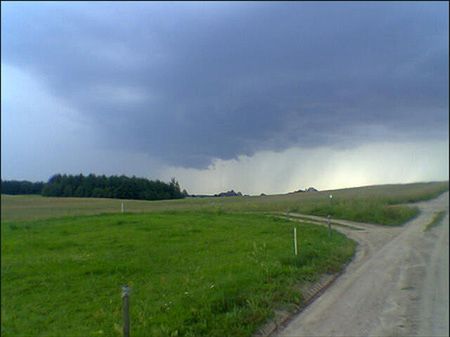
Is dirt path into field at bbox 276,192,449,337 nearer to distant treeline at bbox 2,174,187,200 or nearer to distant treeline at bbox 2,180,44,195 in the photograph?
distant treeline at bbox 2,174,187,200

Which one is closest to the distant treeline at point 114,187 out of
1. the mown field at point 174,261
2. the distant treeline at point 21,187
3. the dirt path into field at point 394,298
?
the distant treeline at point 21,187

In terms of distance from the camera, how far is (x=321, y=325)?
23.4 feet

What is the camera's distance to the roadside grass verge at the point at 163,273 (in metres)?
7.08

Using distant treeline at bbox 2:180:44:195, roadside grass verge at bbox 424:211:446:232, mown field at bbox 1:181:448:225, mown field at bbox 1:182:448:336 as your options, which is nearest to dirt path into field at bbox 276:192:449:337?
roadside grass verge at bbox 424:211:446:232

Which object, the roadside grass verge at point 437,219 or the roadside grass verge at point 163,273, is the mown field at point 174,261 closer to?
the roadside grass verge at point 163,273

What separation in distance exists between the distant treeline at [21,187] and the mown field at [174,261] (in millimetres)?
99

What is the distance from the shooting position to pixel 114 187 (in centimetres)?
412

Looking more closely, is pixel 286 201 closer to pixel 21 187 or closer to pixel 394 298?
pixel 21 187

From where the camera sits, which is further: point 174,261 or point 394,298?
point 174,261

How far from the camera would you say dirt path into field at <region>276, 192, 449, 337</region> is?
6281 millimetres

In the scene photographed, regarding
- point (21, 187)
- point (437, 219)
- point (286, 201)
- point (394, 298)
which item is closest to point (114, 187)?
point (21, 187)

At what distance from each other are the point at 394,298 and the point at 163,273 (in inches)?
195

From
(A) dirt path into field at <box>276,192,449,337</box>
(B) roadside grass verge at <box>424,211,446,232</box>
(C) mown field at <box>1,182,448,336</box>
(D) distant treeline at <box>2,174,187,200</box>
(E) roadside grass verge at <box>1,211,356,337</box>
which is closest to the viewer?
(D) distant treeline at <box>2,174,187,200</box>

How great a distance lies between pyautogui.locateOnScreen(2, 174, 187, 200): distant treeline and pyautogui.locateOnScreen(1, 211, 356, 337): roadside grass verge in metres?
0.66
